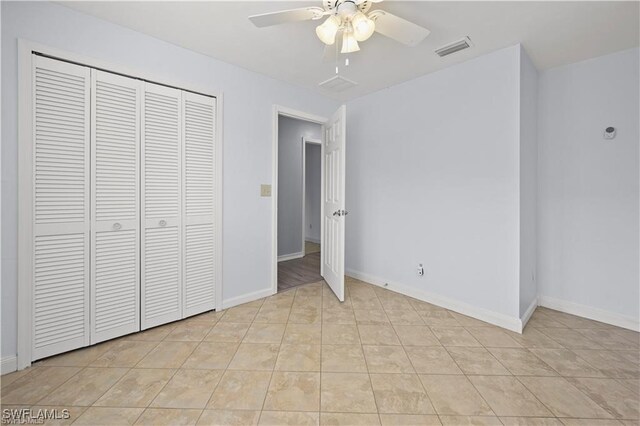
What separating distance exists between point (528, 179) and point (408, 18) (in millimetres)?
1790

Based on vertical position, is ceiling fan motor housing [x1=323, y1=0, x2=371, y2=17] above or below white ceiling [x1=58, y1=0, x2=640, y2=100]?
below

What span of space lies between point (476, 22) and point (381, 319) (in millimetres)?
2522

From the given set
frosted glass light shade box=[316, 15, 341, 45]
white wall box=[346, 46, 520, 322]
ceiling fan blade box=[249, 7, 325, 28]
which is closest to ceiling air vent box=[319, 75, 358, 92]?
white wall box=[346, 46, 520, 322]

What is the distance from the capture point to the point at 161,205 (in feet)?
7.73

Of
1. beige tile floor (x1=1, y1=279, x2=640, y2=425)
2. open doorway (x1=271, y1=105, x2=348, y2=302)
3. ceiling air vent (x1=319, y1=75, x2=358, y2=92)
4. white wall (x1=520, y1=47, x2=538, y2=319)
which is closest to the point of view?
beige tile floor (x1=1, y1=279, x2=640, y2=425)

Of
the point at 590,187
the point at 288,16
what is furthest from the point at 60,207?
the point at 590,187

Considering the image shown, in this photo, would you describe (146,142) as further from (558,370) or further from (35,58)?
(558,370)

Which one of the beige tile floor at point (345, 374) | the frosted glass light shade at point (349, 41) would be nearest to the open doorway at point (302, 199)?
the beige tile floor at point (345, 374)

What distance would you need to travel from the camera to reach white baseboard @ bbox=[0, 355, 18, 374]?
172 centimetres

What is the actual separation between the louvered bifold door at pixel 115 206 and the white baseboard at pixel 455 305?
101 inches

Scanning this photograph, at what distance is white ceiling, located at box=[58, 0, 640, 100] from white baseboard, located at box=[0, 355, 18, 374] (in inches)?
92.6

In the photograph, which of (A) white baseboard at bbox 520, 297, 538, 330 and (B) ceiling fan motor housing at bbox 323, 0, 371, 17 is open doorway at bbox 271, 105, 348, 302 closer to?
(B) ceiling fan motor housing at bbox 323, 0, 371, 17

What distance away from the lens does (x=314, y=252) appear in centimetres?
556

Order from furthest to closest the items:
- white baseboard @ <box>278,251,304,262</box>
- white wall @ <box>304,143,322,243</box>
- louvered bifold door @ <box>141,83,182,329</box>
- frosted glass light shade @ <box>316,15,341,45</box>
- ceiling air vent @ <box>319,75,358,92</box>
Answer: white wall @ <box>304,143,322,243</box> → white baseboard @ <box>278,251,304,262</box> → ceiling air vent @ <box>319,75,358,92</box> → louvered bifold door @ <box>141,83,182,329</box> → frosted glass light shade @ <box>316,15,341,45</box>
